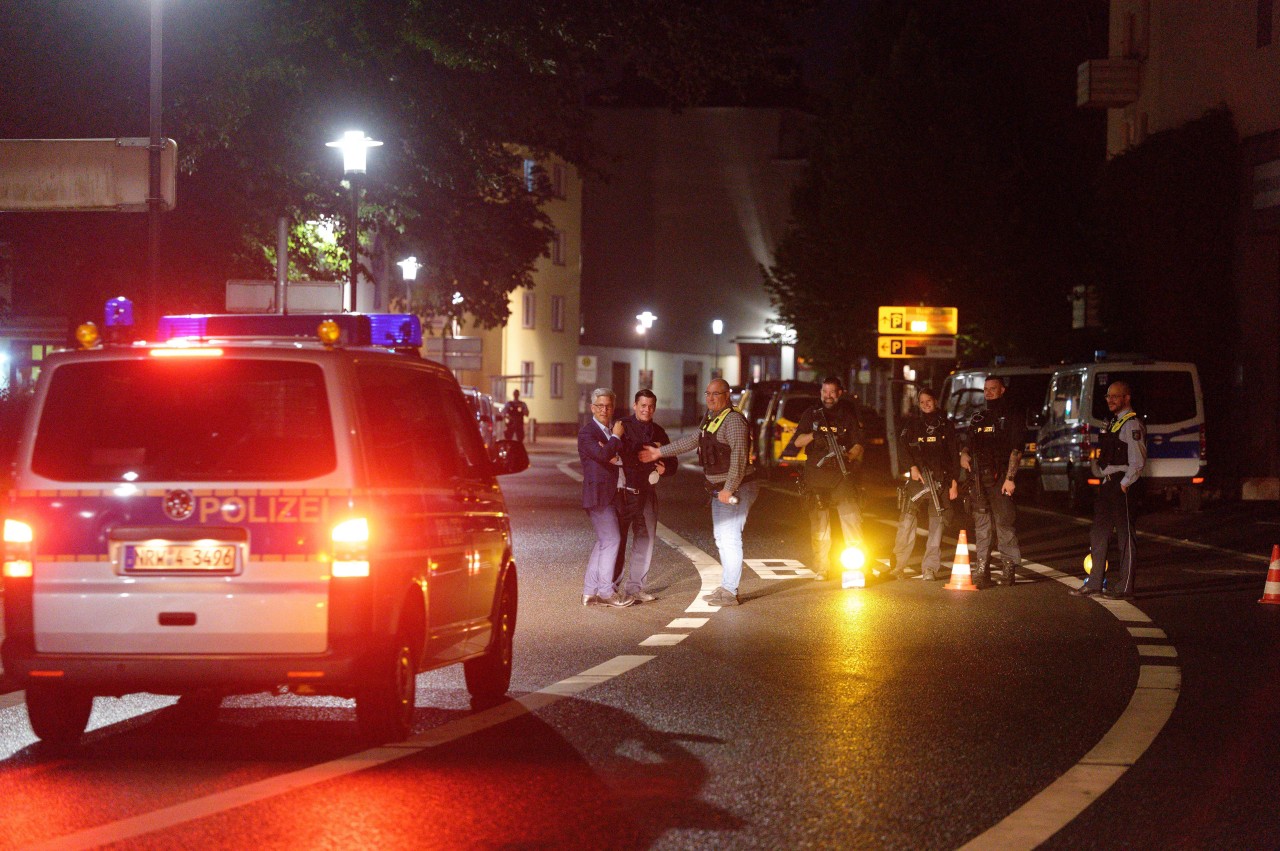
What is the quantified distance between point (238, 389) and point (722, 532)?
8103 millimetres

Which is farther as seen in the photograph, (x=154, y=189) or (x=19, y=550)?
(x=154, y=189)

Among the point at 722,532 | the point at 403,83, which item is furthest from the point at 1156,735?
the point at 403,83

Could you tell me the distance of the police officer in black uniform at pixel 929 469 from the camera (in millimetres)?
18047

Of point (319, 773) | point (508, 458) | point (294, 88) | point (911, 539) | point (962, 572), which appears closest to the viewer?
point (319, 773)

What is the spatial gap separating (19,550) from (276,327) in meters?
1.91

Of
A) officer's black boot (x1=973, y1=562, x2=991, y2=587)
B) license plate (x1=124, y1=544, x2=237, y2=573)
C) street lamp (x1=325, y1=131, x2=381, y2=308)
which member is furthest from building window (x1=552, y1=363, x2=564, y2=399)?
license plate (x1=124, y1=544, x2=237, y2=573)

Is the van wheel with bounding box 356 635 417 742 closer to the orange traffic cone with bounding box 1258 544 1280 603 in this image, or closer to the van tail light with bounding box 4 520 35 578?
the van tail light with bounding box 4 520 35 578

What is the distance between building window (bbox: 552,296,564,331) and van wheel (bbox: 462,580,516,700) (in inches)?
2951

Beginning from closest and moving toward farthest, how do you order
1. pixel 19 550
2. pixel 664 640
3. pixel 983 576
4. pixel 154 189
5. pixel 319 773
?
1. pixel 319 773
2. pixel 19 550
3. pixel 664 640
4. pixel 983 576
5. pixel 154 189

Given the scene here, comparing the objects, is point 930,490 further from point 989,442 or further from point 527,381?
point 527,381

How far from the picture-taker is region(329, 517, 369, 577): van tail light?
8117 mm

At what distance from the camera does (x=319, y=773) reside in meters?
8.00

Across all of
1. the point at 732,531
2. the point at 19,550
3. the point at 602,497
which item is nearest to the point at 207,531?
the point at 19,550

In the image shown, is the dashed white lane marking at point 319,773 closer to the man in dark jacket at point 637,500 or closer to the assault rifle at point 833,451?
the man in dark jacket at point 637,500
